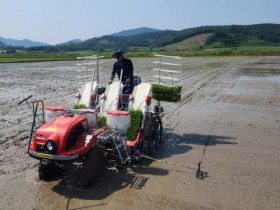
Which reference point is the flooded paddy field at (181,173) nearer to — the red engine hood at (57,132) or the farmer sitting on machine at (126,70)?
the red engine hood at (57,132)

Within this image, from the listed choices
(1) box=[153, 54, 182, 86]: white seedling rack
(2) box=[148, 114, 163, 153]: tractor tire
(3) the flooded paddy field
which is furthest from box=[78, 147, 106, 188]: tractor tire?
(1) box=[153, 54, 182, 86]: white seedling rack

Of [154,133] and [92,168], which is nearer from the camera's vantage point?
[92,168]

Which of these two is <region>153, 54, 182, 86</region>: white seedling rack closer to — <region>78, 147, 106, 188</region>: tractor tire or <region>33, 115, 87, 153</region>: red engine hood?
<region>78, 147, 106, 188</region>: tractor tire

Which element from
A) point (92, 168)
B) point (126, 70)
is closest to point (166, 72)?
point (126, 70)

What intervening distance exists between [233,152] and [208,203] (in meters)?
2.89

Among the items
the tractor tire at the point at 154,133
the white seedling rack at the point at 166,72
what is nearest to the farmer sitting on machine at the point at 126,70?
the white seedling rack at the point at 166,72

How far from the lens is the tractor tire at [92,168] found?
591cm

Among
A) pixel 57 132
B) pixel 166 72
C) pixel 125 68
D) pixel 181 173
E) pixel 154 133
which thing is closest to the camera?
pixel 57 132

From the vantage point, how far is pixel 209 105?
14.4 meters

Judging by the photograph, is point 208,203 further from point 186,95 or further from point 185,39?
point 185,39

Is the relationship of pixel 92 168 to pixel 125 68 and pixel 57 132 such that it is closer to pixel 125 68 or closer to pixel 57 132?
pixel 57 132

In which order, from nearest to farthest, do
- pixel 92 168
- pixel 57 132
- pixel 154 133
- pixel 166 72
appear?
pixel 57 132 → pixel 92 168 → pixel 154 133 → pixel 166 72

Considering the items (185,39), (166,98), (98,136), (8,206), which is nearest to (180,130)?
(166,98)

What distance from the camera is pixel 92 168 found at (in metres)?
6.03
